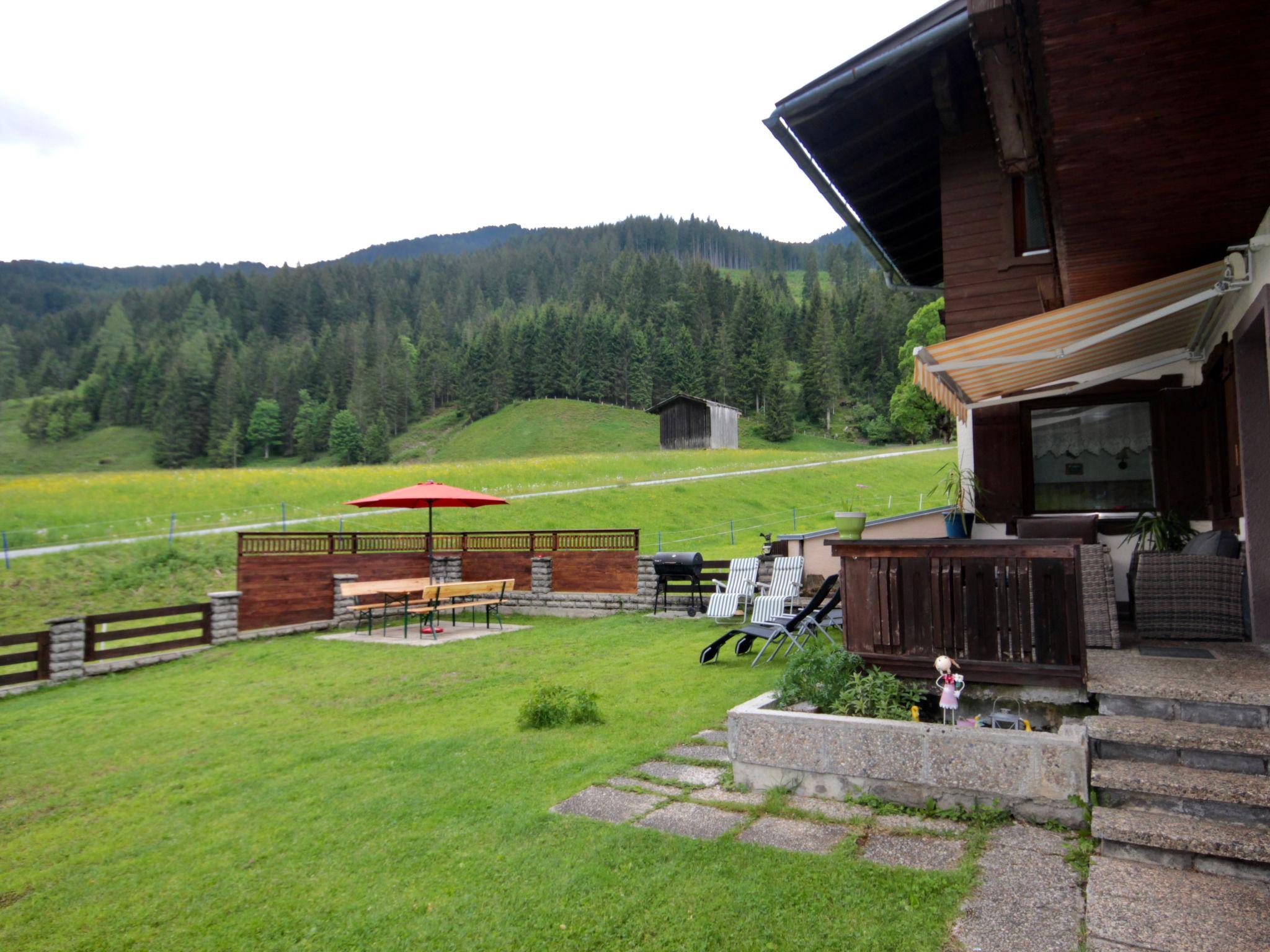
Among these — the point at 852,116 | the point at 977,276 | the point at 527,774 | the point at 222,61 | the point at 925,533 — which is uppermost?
the point at 222,61

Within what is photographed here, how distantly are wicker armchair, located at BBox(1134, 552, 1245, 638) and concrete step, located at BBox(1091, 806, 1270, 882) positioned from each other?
258cm

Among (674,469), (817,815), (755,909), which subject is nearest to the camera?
(755,909)

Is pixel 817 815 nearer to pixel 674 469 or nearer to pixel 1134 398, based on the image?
pixel 1134 398

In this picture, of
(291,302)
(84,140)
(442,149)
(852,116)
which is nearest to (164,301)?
(291,302)

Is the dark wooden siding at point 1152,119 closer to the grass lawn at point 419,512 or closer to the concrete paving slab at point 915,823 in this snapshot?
the concrete paving slab at point 915,823

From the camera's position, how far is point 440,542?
16.2 meters

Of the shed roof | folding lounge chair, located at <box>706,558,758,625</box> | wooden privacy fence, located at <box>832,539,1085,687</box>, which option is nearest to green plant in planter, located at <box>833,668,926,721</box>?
wooden privacy fence, located at <box>832,539,1085,687</box>

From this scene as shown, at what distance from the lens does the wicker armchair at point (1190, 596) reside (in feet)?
16.6

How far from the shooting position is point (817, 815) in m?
3.74

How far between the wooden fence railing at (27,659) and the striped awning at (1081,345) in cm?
1165

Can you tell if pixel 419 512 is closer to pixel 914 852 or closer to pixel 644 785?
pixel 644 785

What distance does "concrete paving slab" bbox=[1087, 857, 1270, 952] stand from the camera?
7.98 feet

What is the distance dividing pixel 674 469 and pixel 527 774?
34.6 m

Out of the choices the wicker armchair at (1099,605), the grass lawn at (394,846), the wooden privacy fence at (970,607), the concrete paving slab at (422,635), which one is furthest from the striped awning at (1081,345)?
the concrete paving slab at (422,635)
